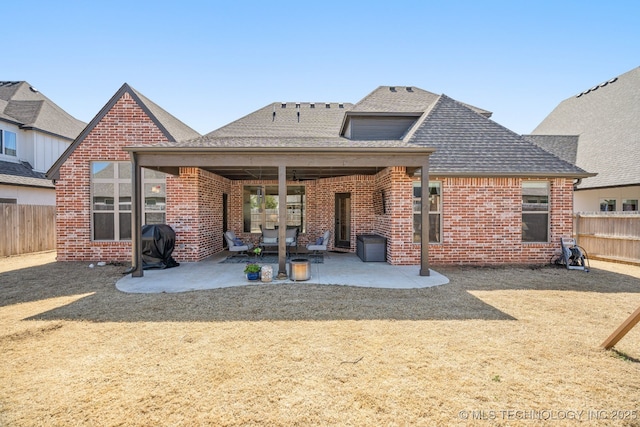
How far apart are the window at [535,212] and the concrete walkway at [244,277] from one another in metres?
3.82

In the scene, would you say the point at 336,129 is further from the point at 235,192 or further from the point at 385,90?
the point at 235,192

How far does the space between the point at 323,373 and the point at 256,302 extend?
2730mm

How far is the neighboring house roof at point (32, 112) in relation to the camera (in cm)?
1448

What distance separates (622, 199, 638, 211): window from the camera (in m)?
11.4

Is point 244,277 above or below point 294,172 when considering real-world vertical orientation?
below

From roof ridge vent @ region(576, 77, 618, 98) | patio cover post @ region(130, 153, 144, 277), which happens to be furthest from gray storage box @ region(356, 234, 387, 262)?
roof ridge vent @ region(576, 77, 618, 98)

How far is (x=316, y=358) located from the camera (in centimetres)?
350

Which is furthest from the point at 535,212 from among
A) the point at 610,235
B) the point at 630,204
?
the point at 630,204

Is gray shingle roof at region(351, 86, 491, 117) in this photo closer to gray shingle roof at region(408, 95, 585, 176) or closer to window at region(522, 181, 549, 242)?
gray shingle roof at region(408, 95, 585, 176)

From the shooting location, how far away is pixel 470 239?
9.30m

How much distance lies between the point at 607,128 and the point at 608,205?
415cm

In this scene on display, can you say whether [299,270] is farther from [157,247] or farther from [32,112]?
[32,112]

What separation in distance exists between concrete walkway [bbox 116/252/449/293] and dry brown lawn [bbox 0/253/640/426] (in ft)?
1.71

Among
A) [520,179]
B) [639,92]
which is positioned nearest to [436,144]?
[520,179]
